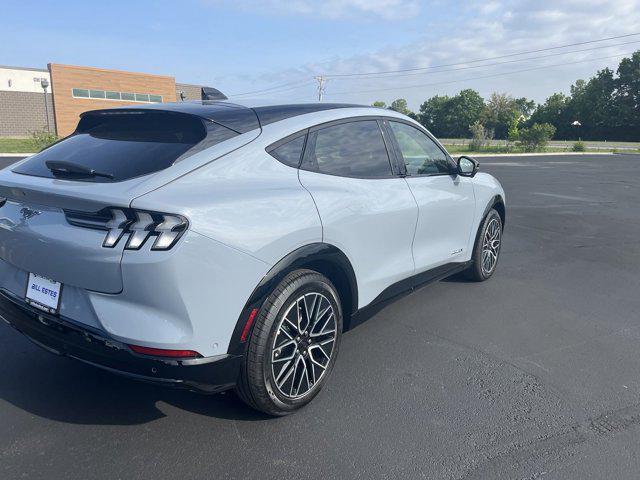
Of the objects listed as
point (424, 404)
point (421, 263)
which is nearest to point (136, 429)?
point (424, 404)

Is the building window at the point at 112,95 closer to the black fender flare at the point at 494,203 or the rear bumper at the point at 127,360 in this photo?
the black fender flare at the point at 494,203

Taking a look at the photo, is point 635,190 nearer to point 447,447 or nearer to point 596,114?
point 447,447

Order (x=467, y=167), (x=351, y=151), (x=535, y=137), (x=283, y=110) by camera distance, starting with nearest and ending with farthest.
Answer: (x=283, y=110) < (x=351, y=151) < (x=467, y=167) < (x=535, y=137)

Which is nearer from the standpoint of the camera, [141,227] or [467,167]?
[141,227]

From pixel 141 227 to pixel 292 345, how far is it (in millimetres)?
1046

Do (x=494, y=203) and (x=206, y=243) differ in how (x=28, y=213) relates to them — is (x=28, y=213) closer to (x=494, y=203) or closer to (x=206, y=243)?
(x=206, y=243)

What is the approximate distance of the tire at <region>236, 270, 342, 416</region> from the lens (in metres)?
2.52

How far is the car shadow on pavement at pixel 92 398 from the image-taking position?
2.79m

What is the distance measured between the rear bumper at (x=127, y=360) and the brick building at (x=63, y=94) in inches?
1684

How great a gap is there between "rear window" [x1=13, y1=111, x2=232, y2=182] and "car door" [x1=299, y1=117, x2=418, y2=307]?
2.03ft

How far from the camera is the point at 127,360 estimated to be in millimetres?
2283

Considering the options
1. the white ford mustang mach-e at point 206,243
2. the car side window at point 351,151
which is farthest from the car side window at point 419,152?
the white ford mustang mach-e at point 206,243

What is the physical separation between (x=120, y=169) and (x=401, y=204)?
1.88 m

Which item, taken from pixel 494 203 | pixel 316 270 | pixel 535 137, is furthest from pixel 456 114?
pixel 316 270
